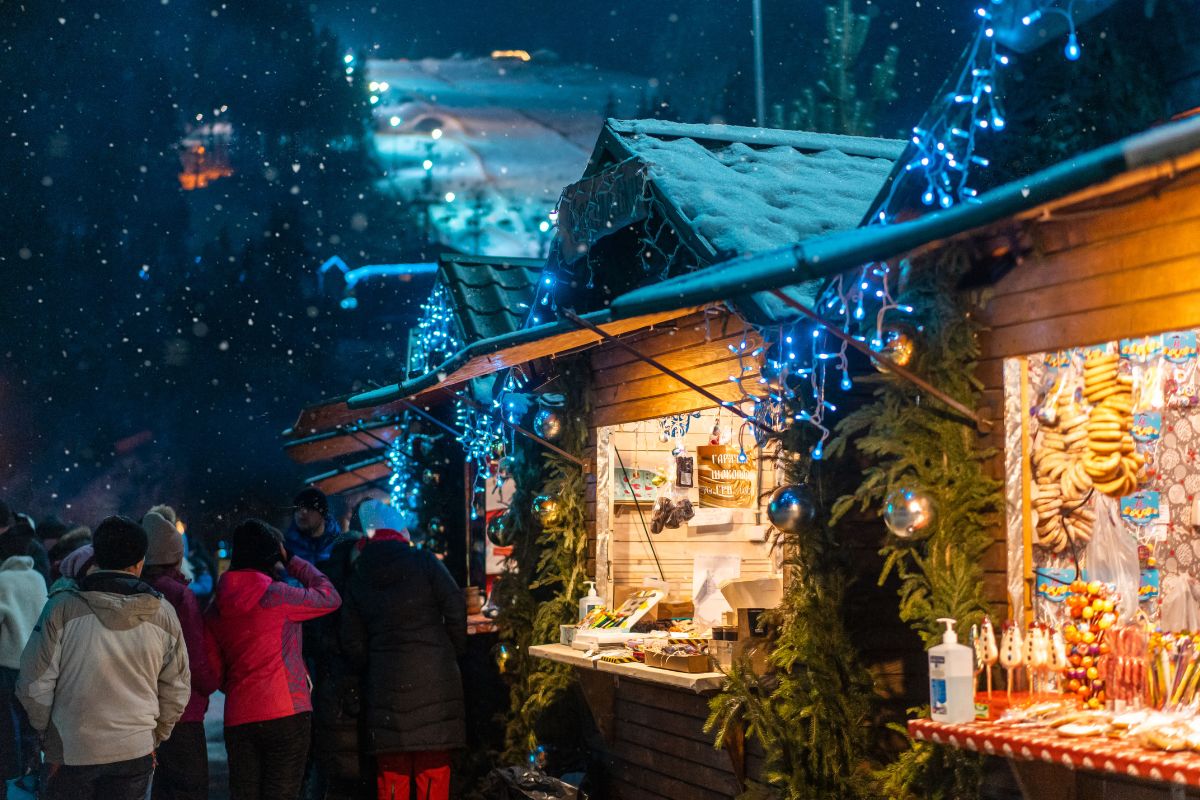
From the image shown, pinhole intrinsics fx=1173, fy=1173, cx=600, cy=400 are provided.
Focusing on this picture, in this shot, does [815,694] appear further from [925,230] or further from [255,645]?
[255,645]

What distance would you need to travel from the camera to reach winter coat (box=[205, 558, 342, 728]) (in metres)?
6.91

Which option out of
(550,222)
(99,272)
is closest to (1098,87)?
(550,222)

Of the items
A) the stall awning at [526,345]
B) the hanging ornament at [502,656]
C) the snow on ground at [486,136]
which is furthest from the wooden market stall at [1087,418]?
the snow on ground at [486,136]

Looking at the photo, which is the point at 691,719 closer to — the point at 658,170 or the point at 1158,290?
the point at 658,170

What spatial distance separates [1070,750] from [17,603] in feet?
23.3

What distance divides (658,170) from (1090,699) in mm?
4210

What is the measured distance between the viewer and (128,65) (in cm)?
5325

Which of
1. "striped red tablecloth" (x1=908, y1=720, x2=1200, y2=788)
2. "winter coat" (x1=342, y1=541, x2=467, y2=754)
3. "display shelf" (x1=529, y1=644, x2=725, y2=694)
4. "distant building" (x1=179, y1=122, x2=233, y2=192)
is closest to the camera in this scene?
"striped red tablecloth" (x1=908, y1=720, x2=1200, y2=788)

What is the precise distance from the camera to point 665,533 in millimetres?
9078

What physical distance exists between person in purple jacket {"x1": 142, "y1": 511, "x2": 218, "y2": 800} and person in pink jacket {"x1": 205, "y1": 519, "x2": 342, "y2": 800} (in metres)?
0.15

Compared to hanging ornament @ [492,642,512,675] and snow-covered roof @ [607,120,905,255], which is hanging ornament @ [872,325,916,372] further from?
hanging ornament @ [492,642,512,675]

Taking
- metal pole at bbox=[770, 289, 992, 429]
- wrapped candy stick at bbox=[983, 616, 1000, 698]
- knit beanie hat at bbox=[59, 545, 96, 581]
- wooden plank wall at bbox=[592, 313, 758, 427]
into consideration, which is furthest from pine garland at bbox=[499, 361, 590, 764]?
wrapped candy stick at bbox=[983, 616, 1000, 698]

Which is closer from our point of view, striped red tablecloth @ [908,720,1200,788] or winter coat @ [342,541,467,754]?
striped red tablecloth @ [908,720,1200,788]

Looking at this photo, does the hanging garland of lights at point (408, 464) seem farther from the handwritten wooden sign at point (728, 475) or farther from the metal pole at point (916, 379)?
the metal pole at point (916, 379)
